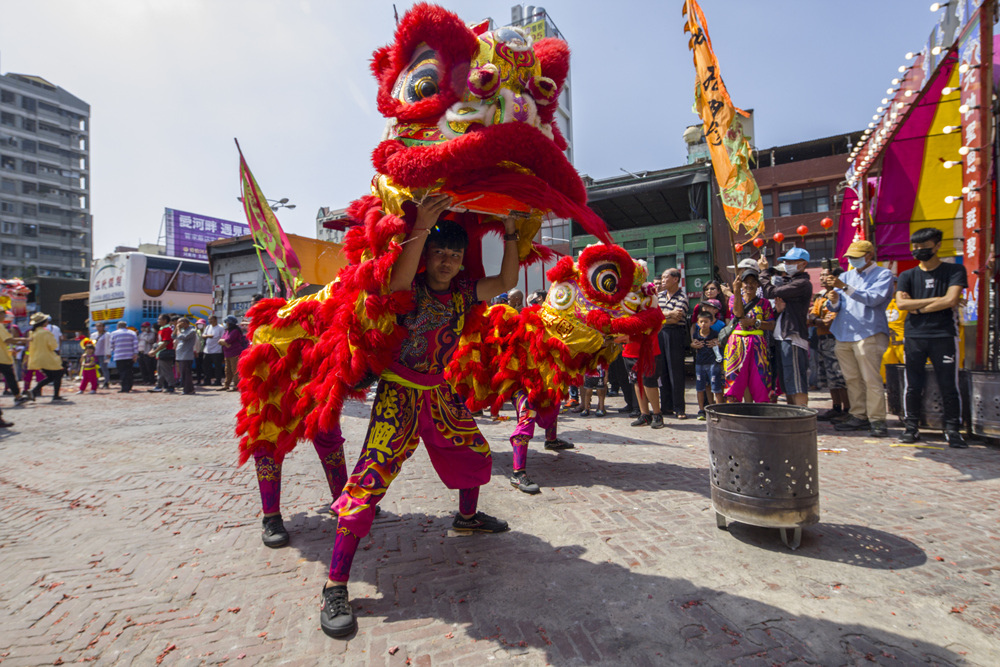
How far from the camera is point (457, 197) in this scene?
2.22 metres

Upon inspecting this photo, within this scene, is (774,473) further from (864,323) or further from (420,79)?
(864,323)

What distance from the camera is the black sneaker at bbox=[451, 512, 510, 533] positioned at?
10.4 ft

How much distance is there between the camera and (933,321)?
198 inches

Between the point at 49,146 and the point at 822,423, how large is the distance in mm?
74737

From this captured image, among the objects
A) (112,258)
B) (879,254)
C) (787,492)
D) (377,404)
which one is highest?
(112,258)

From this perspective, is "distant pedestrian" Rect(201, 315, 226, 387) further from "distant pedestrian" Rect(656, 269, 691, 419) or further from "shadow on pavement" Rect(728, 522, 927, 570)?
"shadow on pavement" Rect(728, 522, 927, 570)

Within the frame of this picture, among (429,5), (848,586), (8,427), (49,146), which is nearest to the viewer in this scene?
(429,5)

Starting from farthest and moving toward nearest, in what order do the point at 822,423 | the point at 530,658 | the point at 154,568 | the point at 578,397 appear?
1. the point at 578,397
2. the point at 822,423
3. the point at 154,568
4. the point at 530,658

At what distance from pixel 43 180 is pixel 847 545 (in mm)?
73385

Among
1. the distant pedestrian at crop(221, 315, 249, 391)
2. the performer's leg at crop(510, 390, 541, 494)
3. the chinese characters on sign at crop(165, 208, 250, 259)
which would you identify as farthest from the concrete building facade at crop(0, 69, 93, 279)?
the performer's leg at crop(510, 390, 541, 494)

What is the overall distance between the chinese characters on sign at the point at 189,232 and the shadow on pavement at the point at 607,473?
39468 millimetres

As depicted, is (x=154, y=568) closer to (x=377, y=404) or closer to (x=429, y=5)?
(x=377, y=404)

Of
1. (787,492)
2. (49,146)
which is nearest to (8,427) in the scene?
(787,492)

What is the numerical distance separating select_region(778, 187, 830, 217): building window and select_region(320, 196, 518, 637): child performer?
3272 cm
